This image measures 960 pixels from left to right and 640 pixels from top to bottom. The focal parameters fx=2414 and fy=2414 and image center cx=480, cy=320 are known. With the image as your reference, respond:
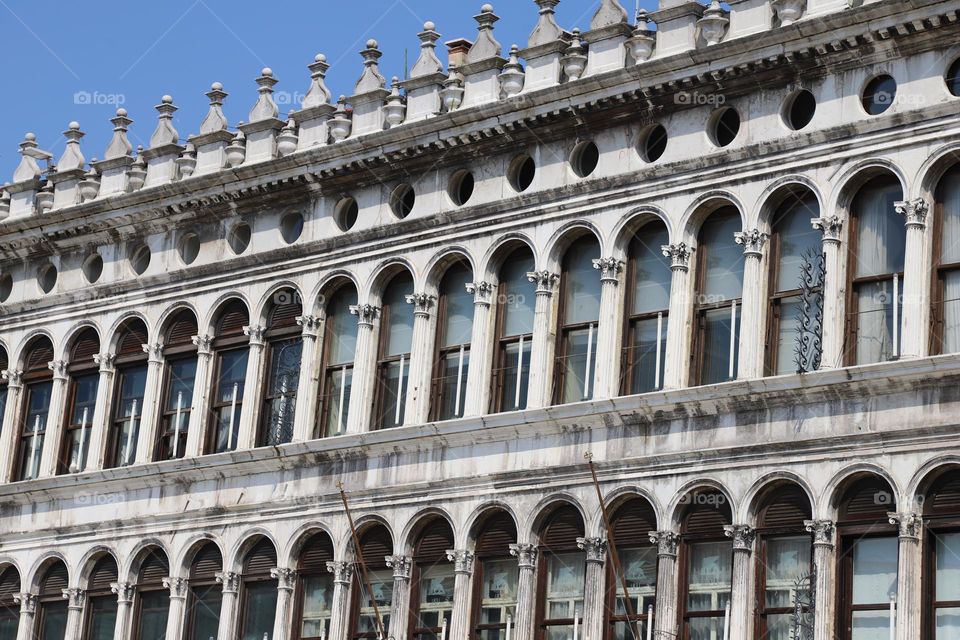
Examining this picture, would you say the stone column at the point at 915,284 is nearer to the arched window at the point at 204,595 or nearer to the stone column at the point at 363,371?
the stone column at the point at 363,371

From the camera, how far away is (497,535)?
3325 cm

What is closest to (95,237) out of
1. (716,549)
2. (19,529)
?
(19,529)

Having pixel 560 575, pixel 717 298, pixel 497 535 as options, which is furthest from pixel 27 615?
pixel 717 298

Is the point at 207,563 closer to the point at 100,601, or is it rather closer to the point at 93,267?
the point at 100,601

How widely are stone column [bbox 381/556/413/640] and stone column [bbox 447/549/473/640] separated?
2.86 ft

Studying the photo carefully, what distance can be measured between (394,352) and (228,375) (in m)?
3.49

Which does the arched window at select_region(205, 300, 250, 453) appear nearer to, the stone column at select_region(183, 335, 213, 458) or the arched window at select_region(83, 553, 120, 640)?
the stone column at select_region(183, 335, 213, 458)

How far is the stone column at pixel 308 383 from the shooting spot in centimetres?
3616

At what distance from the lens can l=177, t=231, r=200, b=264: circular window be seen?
1531 inches

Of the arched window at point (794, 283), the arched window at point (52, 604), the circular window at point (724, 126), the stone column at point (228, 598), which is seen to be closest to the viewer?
the arched window at point (794, 283)

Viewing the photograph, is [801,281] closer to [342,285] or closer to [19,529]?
[342,285]

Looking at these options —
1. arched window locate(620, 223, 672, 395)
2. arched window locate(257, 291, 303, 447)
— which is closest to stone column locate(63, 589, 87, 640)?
arched window locate(257, 291, 303, 447)

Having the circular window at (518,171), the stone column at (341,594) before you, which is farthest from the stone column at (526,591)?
the circular window at (518,171)

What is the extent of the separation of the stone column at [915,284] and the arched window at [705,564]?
323 cm
